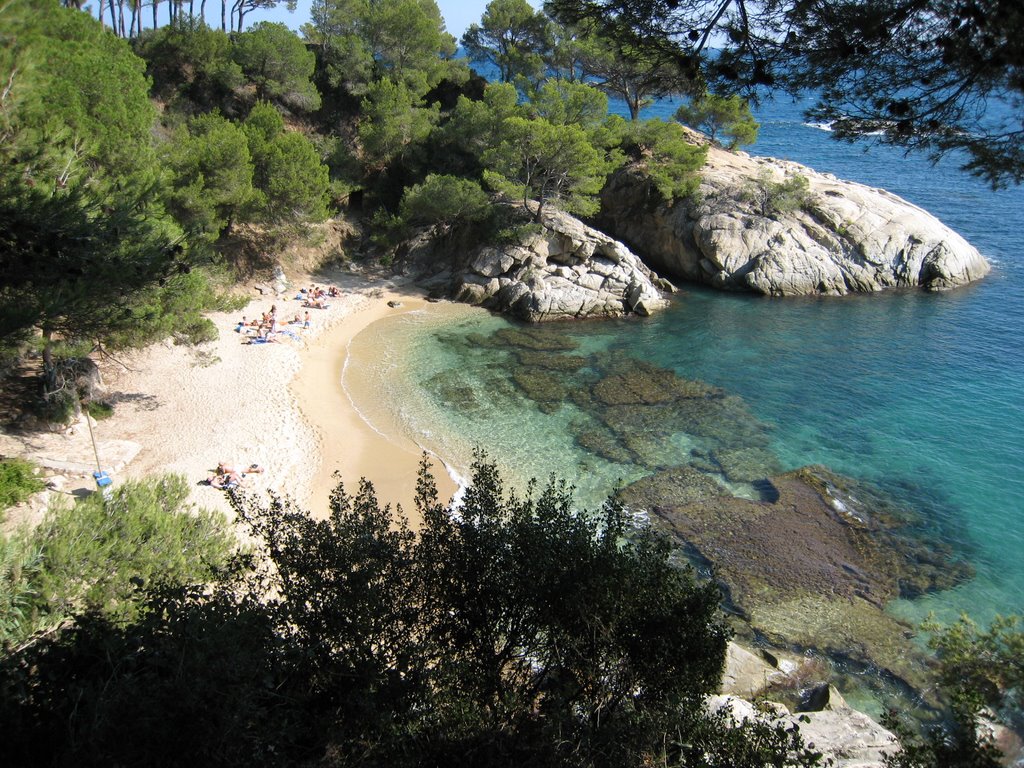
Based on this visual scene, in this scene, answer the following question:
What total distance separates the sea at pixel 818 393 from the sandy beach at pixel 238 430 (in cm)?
132

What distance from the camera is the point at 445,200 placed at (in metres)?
32.0

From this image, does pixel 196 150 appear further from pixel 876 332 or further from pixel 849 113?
pixel 876 332

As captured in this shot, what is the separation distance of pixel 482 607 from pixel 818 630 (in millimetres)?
9190

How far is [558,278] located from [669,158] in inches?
447

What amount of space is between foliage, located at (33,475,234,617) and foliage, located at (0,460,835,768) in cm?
128

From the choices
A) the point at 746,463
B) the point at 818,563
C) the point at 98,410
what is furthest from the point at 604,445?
Result: the point at 98,410

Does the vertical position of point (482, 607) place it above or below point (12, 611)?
above

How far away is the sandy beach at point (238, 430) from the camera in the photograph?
16.5 m

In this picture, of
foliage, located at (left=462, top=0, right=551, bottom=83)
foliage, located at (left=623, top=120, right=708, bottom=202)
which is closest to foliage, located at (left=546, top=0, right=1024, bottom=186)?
foliage, located at (left=623, top=120, right=708, bottom=202)

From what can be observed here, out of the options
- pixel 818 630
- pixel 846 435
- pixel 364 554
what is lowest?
pixel 818 630

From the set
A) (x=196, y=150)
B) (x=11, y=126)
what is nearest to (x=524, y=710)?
(x=11, y=126)

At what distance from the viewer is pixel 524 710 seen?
698 centimetres

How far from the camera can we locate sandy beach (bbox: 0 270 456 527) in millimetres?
16547

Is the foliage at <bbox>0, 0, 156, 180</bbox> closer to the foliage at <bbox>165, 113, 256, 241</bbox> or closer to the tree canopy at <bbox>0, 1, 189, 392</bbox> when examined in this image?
the tree canopy at <bbox>0, 1, 189, 392</bbox>
